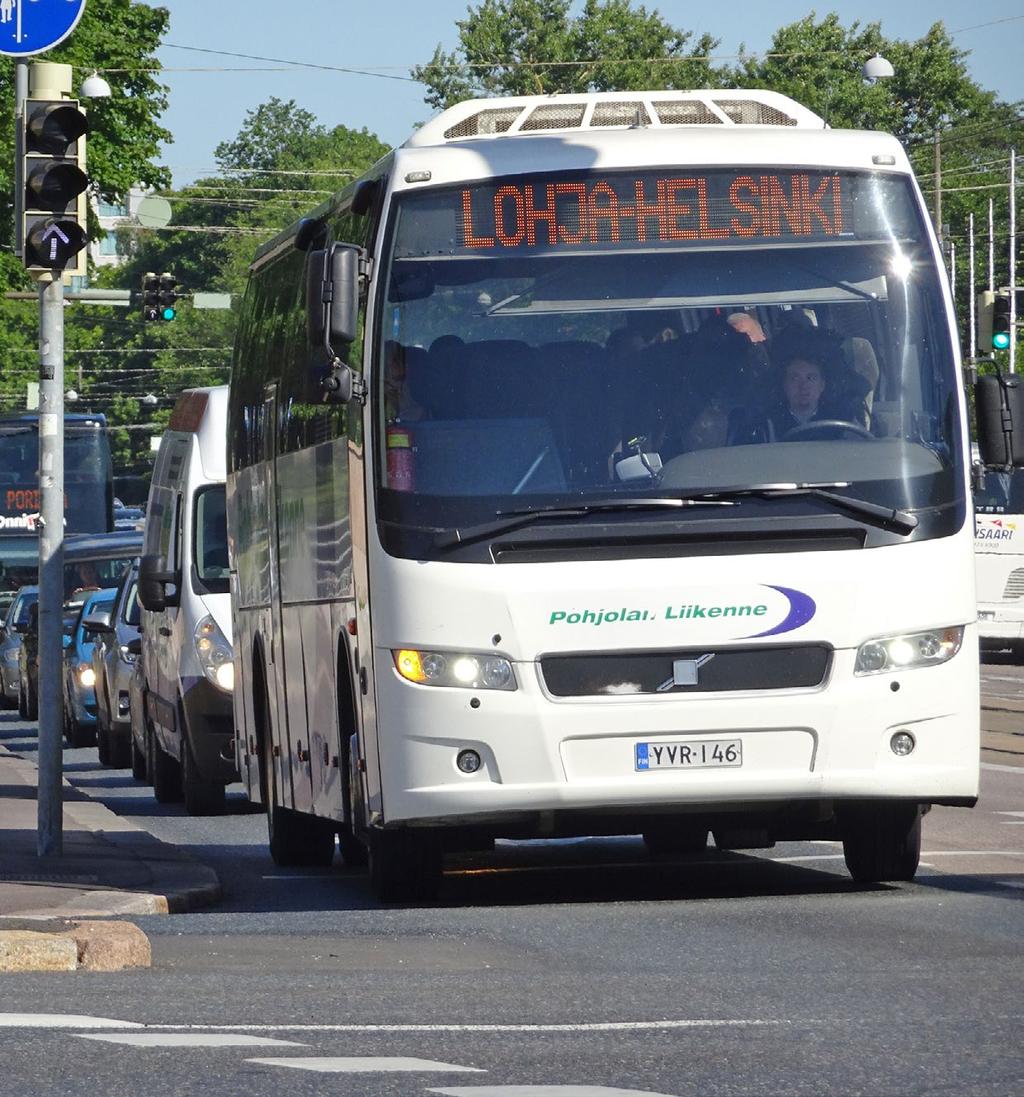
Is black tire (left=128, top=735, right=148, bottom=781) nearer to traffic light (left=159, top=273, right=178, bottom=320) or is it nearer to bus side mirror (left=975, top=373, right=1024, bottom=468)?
bus side mirror (left=975, top=373, right=1024, bottom=468)

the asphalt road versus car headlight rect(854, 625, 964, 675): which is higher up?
car headlight rect(854, 625, 964, 675)

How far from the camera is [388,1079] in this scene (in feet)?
22.6

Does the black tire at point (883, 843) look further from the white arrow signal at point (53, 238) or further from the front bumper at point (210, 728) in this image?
the front bumper at point (210, 728)

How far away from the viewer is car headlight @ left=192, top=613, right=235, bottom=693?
1955 cm

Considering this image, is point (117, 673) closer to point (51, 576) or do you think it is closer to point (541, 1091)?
point (51, 576)

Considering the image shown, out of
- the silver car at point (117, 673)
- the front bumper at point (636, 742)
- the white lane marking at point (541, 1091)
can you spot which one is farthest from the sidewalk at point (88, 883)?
the silver car at point (117, 673)

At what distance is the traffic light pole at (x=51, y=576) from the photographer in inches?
Answer: 556

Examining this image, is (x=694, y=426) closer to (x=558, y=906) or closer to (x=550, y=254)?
(x=550, y=254)

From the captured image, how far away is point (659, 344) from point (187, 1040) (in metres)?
4.80

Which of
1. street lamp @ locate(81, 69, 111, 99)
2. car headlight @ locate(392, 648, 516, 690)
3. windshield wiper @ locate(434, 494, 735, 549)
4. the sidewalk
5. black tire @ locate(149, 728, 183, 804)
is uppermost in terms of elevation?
street lamp @ locate(81, 69, 111, 99)

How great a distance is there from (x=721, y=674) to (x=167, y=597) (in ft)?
30.8

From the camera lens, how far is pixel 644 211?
1206cm

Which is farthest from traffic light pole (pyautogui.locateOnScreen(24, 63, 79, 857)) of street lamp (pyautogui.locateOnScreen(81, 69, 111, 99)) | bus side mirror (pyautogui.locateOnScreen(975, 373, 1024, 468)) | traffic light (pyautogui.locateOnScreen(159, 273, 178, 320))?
street lamp (pyautogui.locateOnScreen(81, 69, 111, 99))

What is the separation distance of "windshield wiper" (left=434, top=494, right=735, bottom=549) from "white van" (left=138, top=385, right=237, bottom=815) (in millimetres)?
7806
